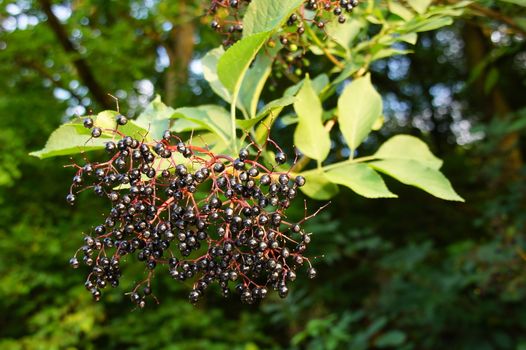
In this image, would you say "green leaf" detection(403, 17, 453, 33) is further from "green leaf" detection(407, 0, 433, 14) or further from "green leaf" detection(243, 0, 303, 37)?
"green leaf" detection(243, 0, 303, 37)

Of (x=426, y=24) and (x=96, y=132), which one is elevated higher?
(x=96, y=132)

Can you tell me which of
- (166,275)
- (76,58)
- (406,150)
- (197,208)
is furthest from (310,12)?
(166,275)

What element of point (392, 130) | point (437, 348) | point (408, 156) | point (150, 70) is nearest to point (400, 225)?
point (392, 130)

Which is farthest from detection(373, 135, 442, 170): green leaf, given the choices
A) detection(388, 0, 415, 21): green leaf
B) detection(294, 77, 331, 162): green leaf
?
detection(388, 0, 415, 21): green leaf

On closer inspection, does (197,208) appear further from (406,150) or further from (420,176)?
(406,150)

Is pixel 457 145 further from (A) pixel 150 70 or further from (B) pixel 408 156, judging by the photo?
(B) pixel 408 156

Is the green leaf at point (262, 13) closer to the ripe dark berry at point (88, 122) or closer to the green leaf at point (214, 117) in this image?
the green leaf at point (214, 117)
